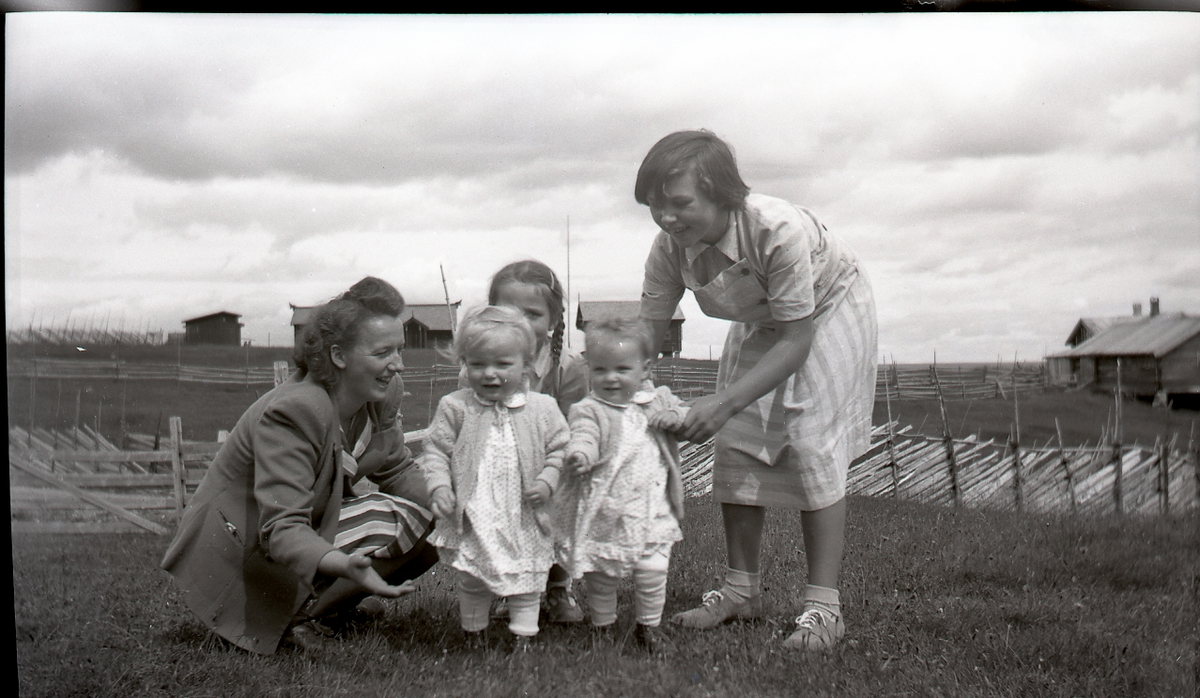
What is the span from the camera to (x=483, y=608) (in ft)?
8.32

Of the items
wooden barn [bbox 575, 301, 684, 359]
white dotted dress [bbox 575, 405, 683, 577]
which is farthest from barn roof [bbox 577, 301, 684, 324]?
white dotted dress [bbox 575, 405, 683, 577]

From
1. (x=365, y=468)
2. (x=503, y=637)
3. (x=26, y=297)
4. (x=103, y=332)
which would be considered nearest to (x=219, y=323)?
(x=103, y=332)

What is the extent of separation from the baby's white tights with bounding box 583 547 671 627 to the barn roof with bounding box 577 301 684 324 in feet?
2.82

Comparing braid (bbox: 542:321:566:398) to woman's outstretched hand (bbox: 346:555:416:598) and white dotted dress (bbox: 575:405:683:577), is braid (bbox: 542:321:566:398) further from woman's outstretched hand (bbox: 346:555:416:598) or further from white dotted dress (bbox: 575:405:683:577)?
woman's outstretched hand (bbox: 346:555:416:598)

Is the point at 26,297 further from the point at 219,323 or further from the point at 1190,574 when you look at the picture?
the point at 1190,574

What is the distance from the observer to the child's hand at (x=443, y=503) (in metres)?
2.46

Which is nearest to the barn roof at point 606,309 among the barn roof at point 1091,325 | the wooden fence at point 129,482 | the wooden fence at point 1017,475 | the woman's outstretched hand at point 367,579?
the woman's outstretched hand at point 367,579

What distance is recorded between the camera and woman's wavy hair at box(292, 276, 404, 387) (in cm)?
260

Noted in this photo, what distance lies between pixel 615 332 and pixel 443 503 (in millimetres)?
688

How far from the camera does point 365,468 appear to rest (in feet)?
9.55

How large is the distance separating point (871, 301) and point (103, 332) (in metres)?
2.65

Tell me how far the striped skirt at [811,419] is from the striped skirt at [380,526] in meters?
0.99

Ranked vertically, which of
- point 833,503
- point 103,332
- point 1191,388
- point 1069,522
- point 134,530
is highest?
point 103,332

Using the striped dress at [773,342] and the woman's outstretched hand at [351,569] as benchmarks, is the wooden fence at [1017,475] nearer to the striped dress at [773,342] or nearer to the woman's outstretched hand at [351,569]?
the striped dress at [773,342]
